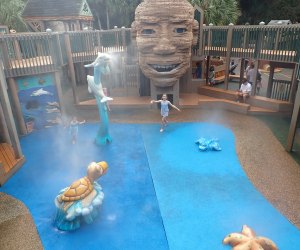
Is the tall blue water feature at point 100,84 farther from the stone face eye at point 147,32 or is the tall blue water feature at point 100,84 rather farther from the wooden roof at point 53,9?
the wooden roof at point 53,9

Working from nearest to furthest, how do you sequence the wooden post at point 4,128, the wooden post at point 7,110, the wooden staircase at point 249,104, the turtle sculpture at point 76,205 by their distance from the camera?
the turtle sculpture at point 76,205 → the wooden post at point 7,110 → the wooden post at point 4,128 → the wooden staircase at point 249,104

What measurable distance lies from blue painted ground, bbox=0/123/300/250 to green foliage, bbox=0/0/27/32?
1564cm

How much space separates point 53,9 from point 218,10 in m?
13.2

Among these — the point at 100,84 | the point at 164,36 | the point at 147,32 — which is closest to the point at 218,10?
the point at 147,32

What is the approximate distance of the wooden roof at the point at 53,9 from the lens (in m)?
20.9

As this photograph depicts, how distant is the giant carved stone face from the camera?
12.0 metres

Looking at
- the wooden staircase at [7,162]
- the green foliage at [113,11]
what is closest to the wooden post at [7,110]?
the wooden staircase at [7,162]

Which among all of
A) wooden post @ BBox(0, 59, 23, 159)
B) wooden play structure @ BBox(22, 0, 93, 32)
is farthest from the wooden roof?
wooden post @ BBox(0, 59, 23, 159)

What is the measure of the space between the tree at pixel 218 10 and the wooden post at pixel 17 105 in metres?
15.4

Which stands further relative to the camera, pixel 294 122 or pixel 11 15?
pixel 11 15

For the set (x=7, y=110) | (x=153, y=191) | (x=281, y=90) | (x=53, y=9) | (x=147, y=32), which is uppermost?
(x=53, y=9)

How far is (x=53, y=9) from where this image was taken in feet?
68.9

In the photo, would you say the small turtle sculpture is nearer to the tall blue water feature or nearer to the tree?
the tall blue water feature

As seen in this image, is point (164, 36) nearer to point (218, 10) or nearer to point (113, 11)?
point (218, 10)
